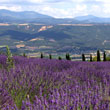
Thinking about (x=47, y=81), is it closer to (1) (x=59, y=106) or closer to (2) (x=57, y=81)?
(2) (x=57, y=81)

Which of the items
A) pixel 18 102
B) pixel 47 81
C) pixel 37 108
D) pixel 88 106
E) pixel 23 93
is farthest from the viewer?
pixel 47 81

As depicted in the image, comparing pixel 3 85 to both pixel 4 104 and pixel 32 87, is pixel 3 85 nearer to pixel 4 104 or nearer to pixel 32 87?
pixel 32 87

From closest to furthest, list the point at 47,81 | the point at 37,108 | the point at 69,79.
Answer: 1. the point at 37,108
2. the point at 47,81
3. the point at 69,79

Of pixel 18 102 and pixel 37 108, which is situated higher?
pixel 37 108

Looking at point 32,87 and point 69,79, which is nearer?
point 32,87

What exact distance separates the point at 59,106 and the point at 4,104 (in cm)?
82

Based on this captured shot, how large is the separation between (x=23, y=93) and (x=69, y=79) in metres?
1.18

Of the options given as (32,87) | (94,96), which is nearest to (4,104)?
(32,87)

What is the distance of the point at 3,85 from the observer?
12.3ft

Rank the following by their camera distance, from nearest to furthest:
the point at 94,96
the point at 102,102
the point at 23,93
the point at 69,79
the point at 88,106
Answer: the point at 88,106 < the point at 102,102 < the point at 94,96 < the point at 23,93 < the point at 69,79

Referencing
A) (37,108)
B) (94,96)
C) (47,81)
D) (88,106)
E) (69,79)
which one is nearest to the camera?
(37,108)

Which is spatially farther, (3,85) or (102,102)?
(3,85)

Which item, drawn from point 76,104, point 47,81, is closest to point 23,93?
point 47,81

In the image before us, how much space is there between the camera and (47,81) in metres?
4.33
